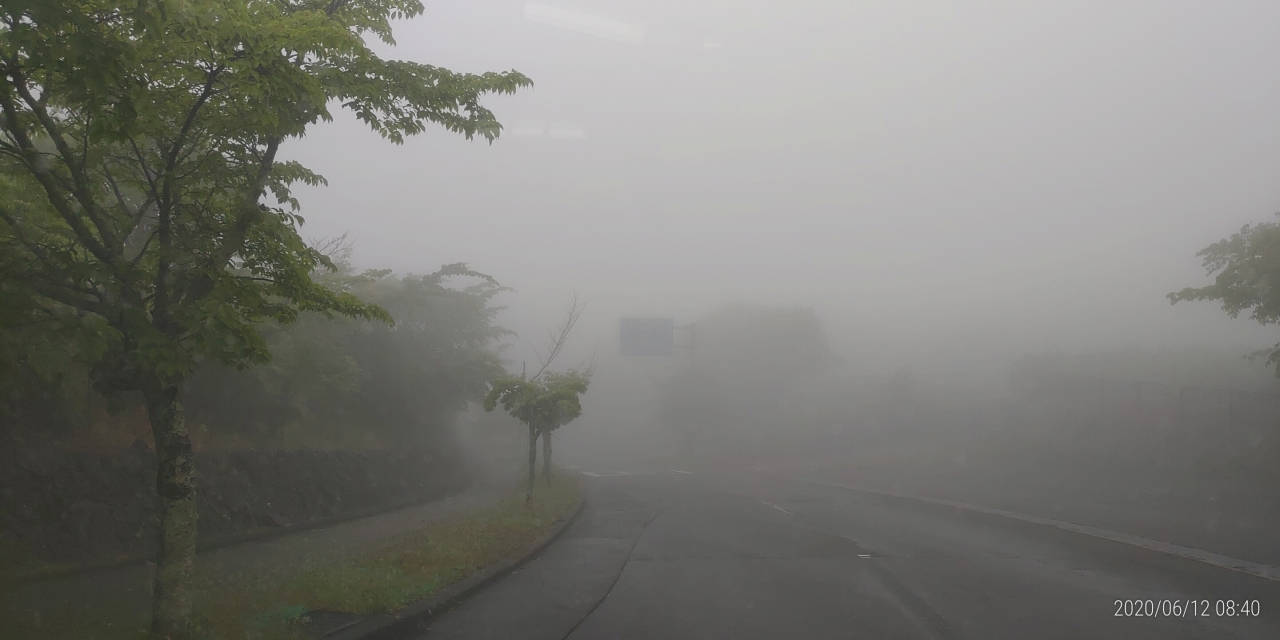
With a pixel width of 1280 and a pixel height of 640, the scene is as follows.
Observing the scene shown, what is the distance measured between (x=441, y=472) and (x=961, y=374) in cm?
3698

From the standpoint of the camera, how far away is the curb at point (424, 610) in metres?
6.88

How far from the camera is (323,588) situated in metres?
8.14

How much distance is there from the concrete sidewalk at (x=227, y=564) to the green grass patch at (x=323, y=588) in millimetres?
480

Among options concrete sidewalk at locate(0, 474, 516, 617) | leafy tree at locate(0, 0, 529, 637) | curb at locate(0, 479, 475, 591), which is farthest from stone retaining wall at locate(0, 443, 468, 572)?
leafy tree at locate(0, 0, 529, 637)

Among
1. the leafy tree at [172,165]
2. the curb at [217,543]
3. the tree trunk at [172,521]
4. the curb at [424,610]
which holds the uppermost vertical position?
the leafy tree at [172,165]

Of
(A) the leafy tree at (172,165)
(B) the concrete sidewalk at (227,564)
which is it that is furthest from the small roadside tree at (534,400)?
(A) the leafy tree at (172,165)

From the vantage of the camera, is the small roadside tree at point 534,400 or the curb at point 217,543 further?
the small roadside tree at point 534,400

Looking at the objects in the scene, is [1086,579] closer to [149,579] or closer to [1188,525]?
[1188,525]

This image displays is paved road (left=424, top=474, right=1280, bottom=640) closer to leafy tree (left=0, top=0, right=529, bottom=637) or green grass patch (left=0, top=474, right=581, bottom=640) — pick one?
green grass patch (left=0, top=474, right=581, bottom=640)

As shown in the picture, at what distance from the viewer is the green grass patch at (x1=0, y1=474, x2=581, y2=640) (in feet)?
20.9

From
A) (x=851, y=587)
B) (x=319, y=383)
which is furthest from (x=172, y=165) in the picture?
(x=319, y=383)

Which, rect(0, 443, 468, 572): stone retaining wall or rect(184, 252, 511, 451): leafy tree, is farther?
rect(184, 252, 511, 451): leafy tree

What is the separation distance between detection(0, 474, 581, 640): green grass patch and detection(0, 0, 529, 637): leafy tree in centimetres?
72

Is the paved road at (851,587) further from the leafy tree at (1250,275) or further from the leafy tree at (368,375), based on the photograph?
the leafy tree at (1250,275)
